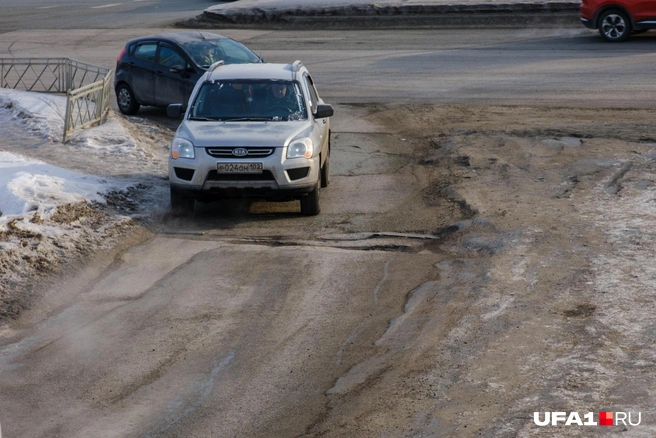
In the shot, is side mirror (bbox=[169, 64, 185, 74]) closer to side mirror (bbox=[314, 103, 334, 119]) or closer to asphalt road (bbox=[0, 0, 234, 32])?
side mirror (bbox=[314, 103, 334, 119])

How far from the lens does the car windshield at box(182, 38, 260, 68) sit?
1762 centimetres

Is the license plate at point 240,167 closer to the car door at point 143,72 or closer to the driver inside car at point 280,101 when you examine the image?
the driver inside car at point 280,101

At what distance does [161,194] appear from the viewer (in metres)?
12.2

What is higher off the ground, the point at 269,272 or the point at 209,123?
the point at 209,123

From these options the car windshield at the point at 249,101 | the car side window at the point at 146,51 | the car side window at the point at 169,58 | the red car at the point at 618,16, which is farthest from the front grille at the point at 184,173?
the red car at the point at 618,16

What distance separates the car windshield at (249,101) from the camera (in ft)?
38.7

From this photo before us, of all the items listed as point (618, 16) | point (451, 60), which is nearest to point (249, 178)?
point (451, 60)

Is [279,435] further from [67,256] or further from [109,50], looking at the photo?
[109,50]

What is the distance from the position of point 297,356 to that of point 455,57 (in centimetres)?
1714

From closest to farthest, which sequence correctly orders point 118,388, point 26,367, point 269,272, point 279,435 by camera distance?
1. point 279,435
2. point 118,388
3. point 26,367
4. point 269,272

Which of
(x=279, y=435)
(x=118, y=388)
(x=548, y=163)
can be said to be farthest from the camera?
(x=548, y=163)

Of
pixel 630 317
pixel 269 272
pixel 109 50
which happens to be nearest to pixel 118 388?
pixel 269 272

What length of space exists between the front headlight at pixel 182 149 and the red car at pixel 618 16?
15.6 meters

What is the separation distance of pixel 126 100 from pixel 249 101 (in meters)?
7.21
